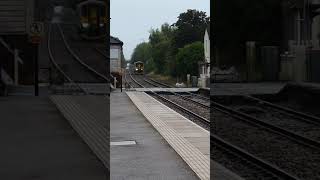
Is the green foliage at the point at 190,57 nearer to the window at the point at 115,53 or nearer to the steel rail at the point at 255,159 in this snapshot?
the window at the point at 115,53

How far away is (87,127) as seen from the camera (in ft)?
31.1

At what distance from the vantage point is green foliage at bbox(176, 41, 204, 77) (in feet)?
84.3

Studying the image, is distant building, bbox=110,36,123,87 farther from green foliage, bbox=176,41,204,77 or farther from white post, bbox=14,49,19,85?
white post, bbox=14,49,19,85

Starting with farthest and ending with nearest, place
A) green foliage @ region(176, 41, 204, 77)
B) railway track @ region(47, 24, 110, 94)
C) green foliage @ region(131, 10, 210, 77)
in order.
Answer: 1. green foliage @ region(131, 10, 210, 77)
2. green foliage @ region(176, 41, 204, 77)
3. railway track @ region(47, 24, 110, 94)

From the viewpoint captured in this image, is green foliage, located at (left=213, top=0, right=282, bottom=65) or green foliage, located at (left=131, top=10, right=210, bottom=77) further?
green foliage, located at (left=131, top=10, right=210, bottom=77)

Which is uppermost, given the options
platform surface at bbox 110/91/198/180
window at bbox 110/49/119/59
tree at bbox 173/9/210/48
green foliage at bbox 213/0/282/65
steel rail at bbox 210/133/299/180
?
tree at bbox 173/9/210/48

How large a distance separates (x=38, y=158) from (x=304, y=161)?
400 centimetres

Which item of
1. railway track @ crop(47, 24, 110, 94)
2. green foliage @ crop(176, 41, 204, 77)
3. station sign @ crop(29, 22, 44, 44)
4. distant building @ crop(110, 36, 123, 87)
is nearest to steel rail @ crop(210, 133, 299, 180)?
railway track @ crop(47, 24, 110, 94)

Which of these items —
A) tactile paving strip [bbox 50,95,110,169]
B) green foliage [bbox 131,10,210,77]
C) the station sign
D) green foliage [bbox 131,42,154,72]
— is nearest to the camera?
the station sign

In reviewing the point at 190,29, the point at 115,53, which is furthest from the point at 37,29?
the point at 190,29

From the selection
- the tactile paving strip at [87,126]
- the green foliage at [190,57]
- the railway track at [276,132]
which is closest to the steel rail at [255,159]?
the railway track at [276,132]

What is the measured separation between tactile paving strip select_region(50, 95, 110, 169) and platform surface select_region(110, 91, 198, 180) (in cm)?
22

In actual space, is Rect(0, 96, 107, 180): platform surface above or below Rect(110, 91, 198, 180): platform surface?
above

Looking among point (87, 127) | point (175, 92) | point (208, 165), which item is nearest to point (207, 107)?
point (175, 92)
